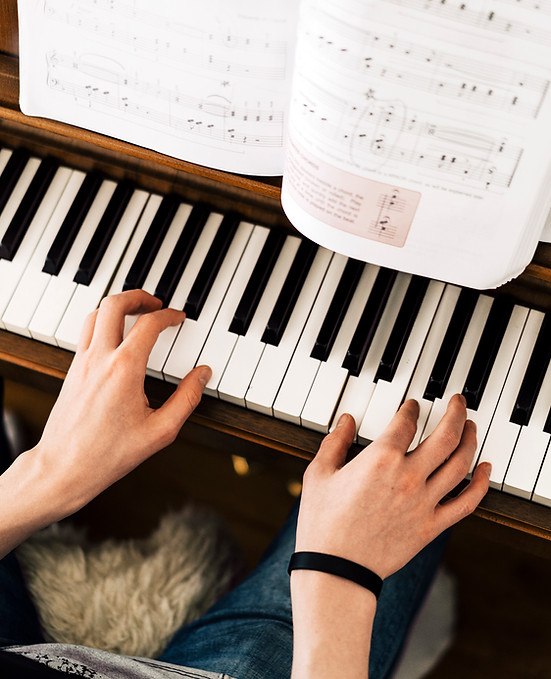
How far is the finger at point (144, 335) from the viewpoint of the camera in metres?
1.00

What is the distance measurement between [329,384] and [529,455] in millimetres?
329

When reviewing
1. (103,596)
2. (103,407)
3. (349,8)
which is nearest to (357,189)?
(349,8)

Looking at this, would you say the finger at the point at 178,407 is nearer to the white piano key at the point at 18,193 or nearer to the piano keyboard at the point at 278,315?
the piano keyboard at the point at 278,315

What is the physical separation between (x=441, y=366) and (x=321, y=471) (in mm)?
273

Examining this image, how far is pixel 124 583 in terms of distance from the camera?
124 centimetres

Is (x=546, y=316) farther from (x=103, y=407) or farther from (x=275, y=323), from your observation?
(x=103, y=407)

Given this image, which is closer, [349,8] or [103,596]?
[349,8]

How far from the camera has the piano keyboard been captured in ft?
3.48

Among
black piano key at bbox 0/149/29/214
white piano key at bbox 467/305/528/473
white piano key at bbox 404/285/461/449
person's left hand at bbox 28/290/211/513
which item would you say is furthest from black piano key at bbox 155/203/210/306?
white piano key at bbox 467/305/528/473

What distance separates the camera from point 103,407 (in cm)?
96

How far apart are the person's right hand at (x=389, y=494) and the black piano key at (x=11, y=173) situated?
75cm

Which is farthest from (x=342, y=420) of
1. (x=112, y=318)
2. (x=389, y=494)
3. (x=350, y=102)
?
(x=350, y=102)

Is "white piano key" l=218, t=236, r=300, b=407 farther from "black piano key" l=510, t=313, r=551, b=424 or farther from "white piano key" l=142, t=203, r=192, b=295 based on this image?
"black piano key" l=510, t=313, r=551, b=424

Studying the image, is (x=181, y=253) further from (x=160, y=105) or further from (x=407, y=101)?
(x=407, y=101)
